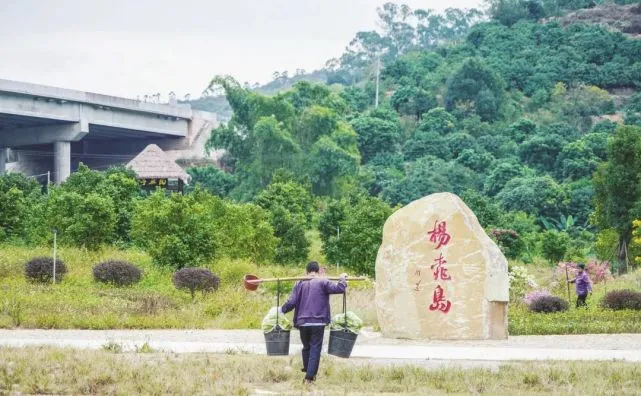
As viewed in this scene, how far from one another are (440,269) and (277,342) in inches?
176

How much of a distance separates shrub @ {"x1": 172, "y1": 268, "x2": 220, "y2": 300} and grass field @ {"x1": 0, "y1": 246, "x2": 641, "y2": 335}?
0.23 metres

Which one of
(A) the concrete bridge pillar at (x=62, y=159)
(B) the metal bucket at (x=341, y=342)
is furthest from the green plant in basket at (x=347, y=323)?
(A) the concrete bridge pillar at (x=62, y=159)

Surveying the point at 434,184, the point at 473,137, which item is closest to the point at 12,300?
the point at 434,184

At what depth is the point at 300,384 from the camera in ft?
39.2

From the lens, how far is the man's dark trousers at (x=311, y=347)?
39.8ft

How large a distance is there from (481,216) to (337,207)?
6.29m

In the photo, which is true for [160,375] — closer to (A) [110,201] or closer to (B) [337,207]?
(A) [110,201]

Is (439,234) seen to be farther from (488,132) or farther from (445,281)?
(488,132)

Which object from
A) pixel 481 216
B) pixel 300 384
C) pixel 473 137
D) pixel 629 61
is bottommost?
pixel 300 384

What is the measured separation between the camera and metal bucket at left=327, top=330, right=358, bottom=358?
46.0 feet

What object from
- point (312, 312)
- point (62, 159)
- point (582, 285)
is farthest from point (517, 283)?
point (62, 159)

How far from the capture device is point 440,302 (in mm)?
17719

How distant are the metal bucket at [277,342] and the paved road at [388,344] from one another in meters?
0.86

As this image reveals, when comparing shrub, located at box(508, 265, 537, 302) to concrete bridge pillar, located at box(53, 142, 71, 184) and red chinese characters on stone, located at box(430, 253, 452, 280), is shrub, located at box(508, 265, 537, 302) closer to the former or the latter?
red chinese characters on stone, located at box(430, 253, 452, 280)
